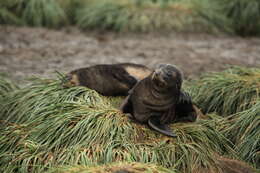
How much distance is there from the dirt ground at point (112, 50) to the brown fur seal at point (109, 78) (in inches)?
64.6

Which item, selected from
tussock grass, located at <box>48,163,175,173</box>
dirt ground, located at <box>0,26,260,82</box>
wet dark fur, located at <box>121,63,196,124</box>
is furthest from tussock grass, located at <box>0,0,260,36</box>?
tussock grass, located at <box>48,163,175,173</box>

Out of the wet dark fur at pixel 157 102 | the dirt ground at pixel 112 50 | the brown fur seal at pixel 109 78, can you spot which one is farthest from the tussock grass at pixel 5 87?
the wet dark fur at pixel 157 102

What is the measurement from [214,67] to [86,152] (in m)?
3.92

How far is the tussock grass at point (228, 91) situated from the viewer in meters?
5.05

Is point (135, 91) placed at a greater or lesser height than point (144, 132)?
greater

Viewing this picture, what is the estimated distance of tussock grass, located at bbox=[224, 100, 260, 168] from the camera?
4.23 meters

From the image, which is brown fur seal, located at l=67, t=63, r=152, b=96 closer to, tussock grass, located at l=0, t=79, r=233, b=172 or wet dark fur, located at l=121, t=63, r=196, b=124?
tussock grass, located at l=0, t=79, r=233, b=172

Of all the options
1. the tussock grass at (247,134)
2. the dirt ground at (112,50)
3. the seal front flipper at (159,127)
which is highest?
the seal front flipper at (159,127)

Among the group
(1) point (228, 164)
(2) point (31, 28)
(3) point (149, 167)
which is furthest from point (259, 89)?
(2) point (31, 28)

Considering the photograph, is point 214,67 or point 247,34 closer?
point 214,67

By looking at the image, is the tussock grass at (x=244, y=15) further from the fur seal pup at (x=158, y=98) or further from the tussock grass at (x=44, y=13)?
the fur seal pup at (x=158, y=98)

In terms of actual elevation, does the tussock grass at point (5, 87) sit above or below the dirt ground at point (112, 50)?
above

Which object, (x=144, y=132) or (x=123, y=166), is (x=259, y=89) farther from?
(x=123, y=166)

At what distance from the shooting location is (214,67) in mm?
7418
